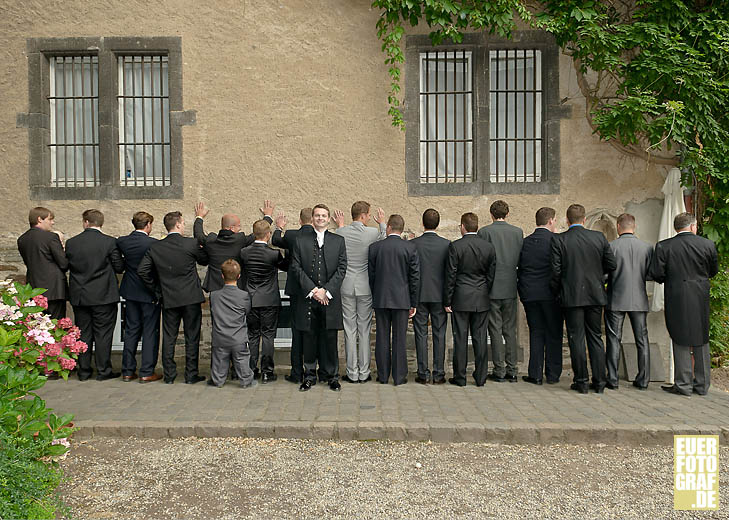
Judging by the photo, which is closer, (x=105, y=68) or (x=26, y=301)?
(x=26, y=301)

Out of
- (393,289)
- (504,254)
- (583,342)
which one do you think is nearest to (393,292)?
(393,289)

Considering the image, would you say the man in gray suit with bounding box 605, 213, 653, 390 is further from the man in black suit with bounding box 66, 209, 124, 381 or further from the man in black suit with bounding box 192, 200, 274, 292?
the man in black suit with bounding box 66, 209, 124, 381

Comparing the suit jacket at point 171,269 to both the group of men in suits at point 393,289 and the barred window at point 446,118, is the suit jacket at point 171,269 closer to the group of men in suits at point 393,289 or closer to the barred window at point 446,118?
the group of men in suits at point 393,289

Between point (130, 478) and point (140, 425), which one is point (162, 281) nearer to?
point (140, 425)

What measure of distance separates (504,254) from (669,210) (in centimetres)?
250

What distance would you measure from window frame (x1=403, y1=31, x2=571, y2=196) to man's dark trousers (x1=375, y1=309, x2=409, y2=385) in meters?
2.25

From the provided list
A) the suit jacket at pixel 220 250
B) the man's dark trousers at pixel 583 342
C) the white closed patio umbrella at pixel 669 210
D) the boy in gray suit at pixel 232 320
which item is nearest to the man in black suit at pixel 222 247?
the suit jacket at pixel 220 250

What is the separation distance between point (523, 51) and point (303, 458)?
21.8ft

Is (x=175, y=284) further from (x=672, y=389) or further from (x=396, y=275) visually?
(x=672, y=389)

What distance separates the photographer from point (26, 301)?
4.04 m

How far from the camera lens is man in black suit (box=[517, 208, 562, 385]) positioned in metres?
6.87

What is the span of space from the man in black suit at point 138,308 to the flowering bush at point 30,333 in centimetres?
269

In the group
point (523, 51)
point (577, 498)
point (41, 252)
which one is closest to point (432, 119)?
point (523, 51)

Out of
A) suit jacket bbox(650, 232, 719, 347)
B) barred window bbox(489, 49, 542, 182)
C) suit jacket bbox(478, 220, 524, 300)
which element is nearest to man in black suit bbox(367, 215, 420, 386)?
suit jacket bbox(478, 220, 524, 300)
